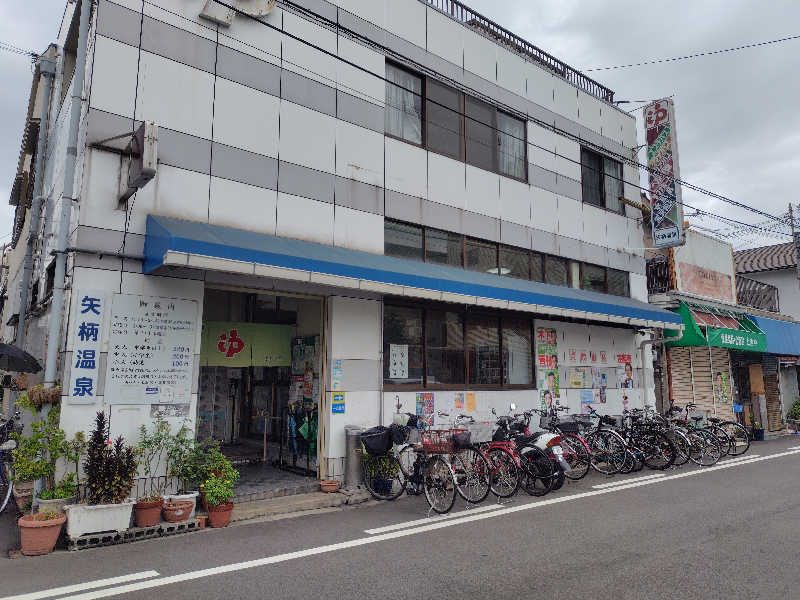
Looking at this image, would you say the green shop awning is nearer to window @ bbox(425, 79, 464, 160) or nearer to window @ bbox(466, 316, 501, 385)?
window @ bbox(466, 316, 501, 385)

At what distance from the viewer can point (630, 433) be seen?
1216cm

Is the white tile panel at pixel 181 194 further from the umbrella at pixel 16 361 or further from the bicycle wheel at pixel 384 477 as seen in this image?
the bicycle wheel at pixel 384 477

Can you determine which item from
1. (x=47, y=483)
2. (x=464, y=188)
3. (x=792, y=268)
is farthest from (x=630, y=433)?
(x=792, y=268)

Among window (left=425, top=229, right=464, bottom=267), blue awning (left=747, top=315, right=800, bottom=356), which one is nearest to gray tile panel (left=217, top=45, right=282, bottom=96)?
window (left=425, top=229, right=464, bottom=267)

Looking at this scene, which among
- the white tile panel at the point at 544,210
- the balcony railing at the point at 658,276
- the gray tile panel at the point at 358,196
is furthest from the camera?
the balcony railing at the point at 658,276

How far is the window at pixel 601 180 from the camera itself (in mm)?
15809

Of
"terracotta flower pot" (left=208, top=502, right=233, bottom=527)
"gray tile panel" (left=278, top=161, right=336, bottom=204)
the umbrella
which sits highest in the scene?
"gray tile panel" (left=278, top=161, right=336, bottom=204)

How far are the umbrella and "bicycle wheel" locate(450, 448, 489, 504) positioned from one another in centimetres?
672

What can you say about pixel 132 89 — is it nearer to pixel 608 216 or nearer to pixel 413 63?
pixel 413 63

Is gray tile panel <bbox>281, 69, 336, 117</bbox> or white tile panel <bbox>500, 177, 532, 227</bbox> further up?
gray tile panel <bbox>281, 69, 336, 117</bbox>

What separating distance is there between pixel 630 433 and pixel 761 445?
7.94 metres

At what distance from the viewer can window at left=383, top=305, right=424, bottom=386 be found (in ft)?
34.8

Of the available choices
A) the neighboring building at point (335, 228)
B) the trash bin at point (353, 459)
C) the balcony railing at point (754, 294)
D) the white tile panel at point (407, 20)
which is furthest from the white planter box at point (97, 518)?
the balcony railing at point (754, 294)

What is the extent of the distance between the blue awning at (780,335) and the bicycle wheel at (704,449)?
337 inches
